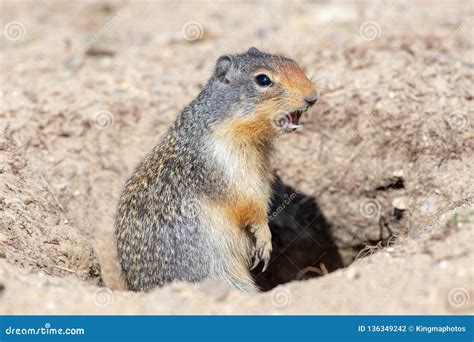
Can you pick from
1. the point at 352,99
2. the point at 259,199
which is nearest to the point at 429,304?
the point at 259,199

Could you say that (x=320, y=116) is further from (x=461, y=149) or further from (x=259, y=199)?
(x=259, y=199)

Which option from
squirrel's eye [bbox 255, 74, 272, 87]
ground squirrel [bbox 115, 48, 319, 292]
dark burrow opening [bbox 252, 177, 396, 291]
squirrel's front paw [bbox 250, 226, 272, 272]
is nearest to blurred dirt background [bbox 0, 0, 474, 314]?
dark burrow opening [bbox 252, 177, 396, 291]

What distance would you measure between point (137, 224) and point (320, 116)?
2.97 m

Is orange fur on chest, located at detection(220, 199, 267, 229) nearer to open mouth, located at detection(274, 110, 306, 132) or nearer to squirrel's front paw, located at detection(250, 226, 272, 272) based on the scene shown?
squirrel's front paw, located at detection(250, 226, 272, 272)

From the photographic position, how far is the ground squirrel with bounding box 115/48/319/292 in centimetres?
655

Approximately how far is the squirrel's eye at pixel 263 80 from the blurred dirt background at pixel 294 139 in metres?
1.88

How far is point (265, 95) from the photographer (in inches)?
258

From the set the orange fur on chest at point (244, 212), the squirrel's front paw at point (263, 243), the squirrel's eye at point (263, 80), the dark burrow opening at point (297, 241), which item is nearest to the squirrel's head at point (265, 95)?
the squirrel's eye at point (263, 80)

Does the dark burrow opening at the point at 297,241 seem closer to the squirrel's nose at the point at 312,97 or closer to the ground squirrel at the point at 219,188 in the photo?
the ground squirrel at the point at 219,188

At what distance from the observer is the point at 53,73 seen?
964 cm

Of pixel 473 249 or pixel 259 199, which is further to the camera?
pixel 259 199

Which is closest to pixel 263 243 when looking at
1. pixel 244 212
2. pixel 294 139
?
pixel 244 212

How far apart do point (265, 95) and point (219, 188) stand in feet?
3.16

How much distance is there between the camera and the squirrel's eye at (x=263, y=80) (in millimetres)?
6561
